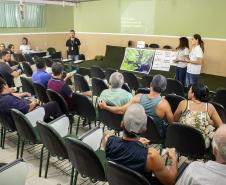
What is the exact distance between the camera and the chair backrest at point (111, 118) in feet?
10.2

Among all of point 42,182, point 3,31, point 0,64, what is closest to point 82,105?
point 42,182

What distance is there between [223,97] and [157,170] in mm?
2567

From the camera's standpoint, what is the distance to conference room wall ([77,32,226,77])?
7.54 meters

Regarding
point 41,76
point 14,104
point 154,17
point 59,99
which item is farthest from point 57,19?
point 14,104

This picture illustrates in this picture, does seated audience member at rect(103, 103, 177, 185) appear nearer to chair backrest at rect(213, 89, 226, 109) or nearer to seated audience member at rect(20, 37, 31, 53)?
chair backrest at rect(213, 89, 226, 109)

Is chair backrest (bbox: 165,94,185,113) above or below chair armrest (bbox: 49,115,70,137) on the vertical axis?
above

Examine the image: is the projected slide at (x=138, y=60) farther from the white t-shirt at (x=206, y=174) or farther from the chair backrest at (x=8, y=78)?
the white t-shirt at (x=206, y=174)

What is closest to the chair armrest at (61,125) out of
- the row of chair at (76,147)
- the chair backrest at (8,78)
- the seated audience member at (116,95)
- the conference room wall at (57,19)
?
the row of chair at (76,147)

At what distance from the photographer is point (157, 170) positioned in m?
1.68

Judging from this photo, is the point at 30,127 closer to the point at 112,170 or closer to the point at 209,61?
the point at 112,170

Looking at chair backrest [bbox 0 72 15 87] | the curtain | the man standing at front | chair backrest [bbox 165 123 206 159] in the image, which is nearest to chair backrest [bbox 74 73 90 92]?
chair backrest [bbox 0 72 15 87]

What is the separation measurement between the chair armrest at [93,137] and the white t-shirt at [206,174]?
106 centimetres

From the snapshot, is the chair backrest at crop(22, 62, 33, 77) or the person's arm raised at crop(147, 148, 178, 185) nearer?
the person's arm raised at crop(147, 148, 178, 185)

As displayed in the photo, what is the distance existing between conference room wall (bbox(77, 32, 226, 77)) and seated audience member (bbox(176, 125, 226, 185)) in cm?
668
